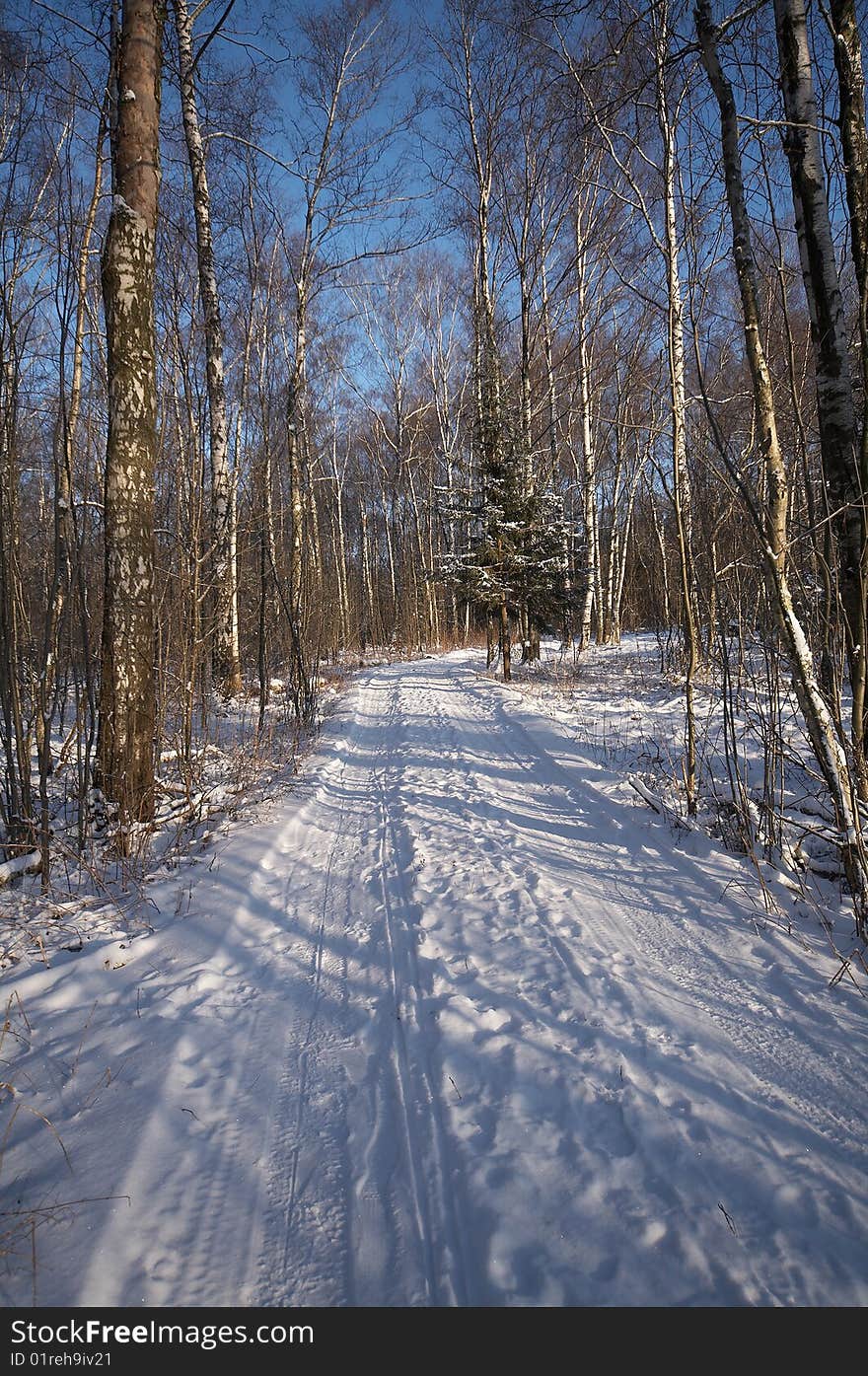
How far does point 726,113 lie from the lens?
11.5 ft

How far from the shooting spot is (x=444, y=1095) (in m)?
2.13

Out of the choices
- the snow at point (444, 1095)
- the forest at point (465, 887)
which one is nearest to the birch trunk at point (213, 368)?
the forest at point (465, 887)

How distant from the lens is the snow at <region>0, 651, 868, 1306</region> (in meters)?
1.55

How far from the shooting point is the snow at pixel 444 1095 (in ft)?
5.09

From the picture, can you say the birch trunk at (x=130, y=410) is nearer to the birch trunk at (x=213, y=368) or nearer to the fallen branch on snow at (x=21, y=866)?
the fallen branch on snow at (x=21, y=866)

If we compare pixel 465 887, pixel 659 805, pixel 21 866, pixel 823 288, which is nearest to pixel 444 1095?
pixel 465 887

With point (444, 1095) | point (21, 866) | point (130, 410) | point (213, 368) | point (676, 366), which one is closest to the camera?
point (444, 1095)

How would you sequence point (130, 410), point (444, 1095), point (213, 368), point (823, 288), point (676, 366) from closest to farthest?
point (444, 1095), point (823, 288), point (130, 410), point (676, 366), point (213, 368)

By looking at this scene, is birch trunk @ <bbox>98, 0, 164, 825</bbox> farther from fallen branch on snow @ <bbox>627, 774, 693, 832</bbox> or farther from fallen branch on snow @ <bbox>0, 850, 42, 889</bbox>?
fallen branch on snow @ <bbox>627, 774, 693, 832</bbox>

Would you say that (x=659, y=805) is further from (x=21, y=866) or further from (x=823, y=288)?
(x=21, y=866)

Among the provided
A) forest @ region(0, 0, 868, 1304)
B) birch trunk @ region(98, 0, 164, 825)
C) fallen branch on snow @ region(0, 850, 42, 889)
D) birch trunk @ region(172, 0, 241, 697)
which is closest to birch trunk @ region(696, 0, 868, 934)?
forest @ region(0, 0, 868, 1304)

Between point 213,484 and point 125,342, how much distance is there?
5539 mm

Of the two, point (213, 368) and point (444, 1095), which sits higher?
point (213, 368)
